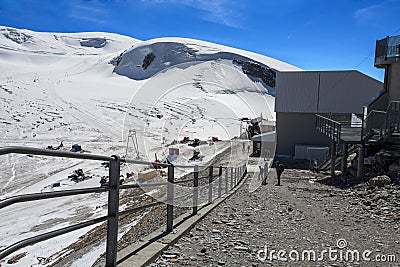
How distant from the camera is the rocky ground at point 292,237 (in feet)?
13.4

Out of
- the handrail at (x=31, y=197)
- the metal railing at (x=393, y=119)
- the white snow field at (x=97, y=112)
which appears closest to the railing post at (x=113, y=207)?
the handrail at (x=31, y=197)

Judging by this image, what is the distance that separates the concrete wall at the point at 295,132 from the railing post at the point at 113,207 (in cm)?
2629

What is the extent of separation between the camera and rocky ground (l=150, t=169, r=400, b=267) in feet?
13.4

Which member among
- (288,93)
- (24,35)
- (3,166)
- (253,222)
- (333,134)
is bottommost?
(3,166)

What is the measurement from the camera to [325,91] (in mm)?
27641

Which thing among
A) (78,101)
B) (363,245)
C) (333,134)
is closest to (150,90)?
(363,245)

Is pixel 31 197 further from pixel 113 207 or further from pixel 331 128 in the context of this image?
pixel 331 128

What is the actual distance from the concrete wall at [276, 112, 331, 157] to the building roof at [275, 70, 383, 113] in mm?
745

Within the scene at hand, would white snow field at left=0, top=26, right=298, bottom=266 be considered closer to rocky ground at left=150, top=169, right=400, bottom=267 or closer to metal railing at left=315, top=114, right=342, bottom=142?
rocky ground at left=150, top=169, right=400, bottom=267

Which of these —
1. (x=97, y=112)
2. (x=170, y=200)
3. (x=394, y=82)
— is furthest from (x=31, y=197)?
(x=97, y=112)

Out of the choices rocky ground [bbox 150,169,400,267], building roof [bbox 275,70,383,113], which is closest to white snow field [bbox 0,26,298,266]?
rocky ground [bbox 150,169,400,267]

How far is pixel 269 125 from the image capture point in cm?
3316

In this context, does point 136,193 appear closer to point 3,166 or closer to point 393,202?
point 393,202

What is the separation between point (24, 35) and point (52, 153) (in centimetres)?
17620
